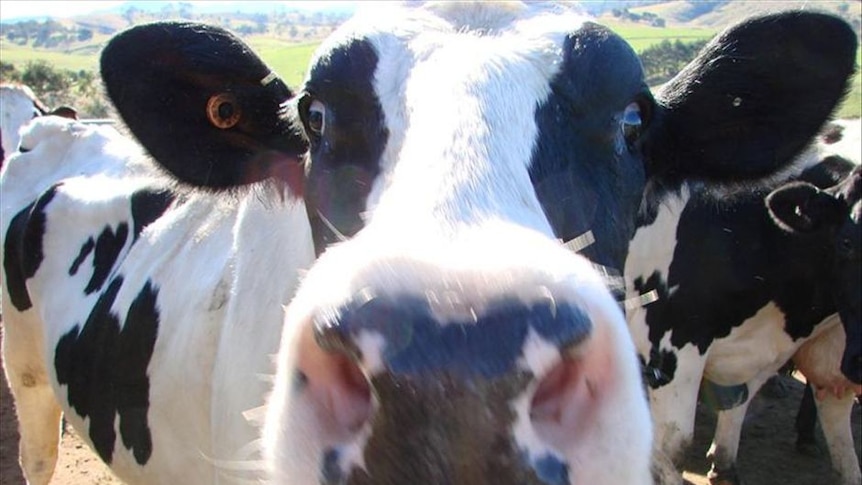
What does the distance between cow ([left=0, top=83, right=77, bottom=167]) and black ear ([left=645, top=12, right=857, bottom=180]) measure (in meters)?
8.98

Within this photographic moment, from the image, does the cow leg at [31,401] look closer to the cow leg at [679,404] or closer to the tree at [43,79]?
the cow leg at [679,404]

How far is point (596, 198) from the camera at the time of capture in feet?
6.05

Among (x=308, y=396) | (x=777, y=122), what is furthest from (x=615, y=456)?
(x=777, y=122)

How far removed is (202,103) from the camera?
2633 millimetres

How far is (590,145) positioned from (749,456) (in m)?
5.32

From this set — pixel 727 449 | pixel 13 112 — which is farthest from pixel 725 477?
pixel 13 112

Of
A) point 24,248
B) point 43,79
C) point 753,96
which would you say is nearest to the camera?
point 753,96

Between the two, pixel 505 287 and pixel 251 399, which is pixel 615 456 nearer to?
pixel 505 287

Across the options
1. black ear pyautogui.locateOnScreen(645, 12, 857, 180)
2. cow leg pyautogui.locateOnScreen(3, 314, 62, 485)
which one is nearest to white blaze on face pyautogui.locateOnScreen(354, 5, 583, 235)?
black ear pyautogui.locateOnScreen(645, 12, 857, 180)

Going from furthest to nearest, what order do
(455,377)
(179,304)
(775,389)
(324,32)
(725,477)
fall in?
(775,389) < (725,477) < (324,32) < (179,304) < (455,377)

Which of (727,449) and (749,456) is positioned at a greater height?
(727,449)

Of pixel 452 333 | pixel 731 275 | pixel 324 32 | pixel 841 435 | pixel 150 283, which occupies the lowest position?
pixel 841 435

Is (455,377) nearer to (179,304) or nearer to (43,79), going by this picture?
(179,304)

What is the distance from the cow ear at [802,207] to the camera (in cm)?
460
